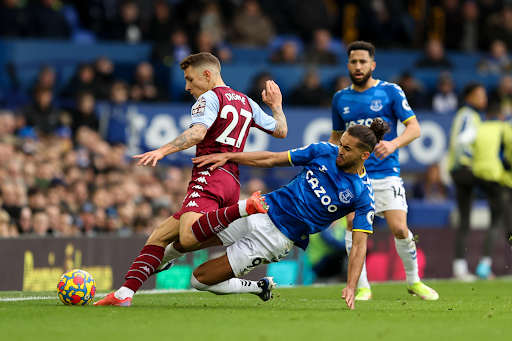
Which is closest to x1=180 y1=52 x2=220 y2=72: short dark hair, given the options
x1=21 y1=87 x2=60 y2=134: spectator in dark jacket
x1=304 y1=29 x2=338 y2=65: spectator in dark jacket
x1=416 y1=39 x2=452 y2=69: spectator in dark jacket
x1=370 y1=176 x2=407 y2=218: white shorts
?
x1=370 y1=176 x2=407 y2=218: white shorts

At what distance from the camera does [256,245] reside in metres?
6.38

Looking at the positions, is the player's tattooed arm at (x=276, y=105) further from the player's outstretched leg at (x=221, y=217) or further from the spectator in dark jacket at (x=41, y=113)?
the spectator in dark jacket at (x=41, y=113)

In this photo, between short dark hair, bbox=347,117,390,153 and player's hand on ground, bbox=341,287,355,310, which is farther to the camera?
short dark hair, bbox=347,117,390,153

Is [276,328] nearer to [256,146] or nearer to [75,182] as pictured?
[75,182]

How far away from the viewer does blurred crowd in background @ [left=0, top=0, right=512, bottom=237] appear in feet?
35.4

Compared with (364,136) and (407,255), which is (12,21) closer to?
(407,255)

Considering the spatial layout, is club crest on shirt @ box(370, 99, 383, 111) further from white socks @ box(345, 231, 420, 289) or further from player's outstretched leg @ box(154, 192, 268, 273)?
player's outstretched leg @ box(154, 192, 268, 273)

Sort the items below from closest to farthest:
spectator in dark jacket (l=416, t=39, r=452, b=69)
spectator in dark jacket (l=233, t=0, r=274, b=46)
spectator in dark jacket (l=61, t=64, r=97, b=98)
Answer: spectator in dark jacket (l=61, t=64, r=97, b=98) < spectator in dark jacket (l=233, t=0, r=274, b=46) < spectator in dark jacket (l=416, t=39, r=452, b=69)

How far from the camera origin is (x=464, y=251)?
1239cm

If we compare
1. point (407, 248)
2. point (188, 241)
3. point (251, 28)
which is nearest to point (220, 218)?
point (188, 241)

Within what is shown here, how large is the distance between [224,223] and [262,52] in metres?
10.1

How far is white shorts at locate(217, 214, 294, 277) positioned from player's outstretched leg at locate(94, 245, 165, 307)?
602 mm

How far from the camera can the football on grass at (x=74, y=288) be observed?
619 centimetres

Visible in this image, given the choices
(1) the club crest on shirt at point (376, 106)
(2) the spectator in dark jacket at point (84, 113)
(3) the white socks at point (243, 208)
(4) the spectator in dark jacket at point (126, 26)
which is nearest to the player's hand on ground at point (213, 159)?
(3) the white socks at point (243, 208)
